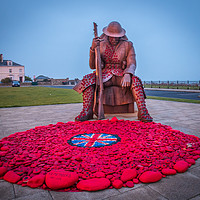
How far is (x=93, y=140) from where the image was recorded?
3.04 meters

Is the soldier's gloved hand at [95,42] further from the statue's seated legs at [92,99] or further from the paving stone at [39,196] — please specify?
the paving stone at [39,196]

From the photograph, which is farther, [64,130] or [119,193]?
[64,130]

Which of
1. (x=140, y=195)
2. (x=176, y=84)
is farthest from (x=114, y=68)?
(x=176, y=84)

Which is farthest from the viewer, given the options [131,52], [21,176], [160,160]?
[131,52]

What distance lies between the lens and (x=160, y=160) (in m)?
2.25

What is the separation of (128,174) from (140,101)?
106 inches

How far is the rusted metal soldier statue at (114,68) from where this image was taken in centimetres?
452

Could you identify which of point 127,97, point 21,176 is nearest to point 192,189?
point 21,176

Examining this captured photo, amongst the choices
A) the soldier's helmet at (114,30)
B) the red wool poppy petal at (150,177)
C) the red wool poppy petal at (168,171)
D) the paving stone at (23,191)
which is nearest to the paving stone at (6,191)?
the paving stone at (23,191)

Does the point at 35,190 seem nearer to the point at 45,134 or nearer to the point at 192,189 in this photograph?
the point at 192,189

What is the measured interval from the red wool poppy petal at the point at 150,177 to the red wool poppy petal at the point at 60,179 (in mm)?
611

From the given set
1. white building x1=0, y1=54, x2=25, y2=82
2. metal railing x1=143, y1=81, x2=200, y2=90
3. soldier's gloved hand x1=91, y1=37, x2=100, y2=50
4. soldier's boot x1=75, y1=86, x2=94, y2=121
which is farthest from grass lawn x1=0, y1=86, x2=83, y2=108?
white building x1=0, y1=54, x2=25, y2=82

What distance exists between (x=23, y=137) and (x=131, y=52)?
10.3ft

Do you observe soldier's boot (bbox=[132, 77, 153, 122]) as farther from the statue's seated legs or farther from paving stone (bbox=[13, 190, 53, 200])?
paving stone (bbox=[13, 190, 53, 200])
